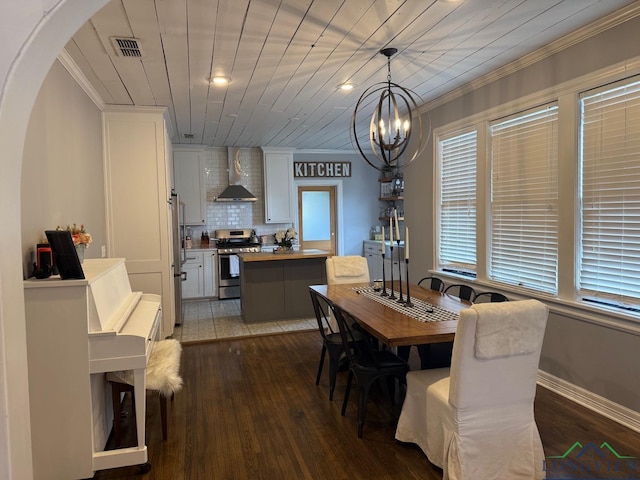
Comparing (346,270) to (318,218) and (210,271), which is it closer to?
(210,271)

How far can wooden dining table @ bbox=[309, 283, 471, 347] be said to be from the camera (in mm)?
2350

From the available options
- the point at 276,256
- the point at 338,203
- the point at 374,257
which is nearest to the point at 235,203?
the point at 338,203

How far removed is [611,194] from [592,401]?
1471mm

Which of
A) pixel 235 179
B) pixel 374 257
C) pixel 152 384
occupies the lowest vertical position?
pixel 152 384

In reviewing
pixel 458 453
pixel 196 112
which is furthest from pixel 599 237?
pixel 196 112

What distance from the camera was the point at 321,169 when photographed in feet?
26.8

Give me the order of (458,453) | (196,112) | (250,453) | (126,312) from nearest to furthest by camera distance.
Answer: (458,453) < (250,453) < (126,312) < (196,112)

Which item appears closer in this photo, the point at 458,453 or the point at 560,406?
the point at 458,453

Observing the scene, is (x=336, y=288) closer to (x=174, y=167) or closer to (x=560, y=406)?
(x=560, y=406)

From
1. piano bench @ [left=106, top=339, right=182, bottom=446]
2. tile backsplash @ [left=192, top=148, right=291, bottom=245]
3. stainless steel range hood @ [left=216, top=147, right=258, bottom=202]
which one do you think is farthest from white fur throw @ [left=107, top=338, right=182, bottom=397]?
tile backsplash @ [left=192, top=148, right=291, bottom=245]

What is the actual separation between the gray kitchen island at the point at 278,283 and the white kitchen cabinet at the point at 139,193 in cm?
113

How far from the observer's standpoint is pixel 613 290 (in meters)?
2.92

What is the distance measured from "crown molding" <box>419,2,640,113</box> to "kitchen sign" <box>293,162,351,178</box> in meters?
3.75

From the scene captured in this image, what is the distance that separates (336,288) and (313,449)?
156 cm
